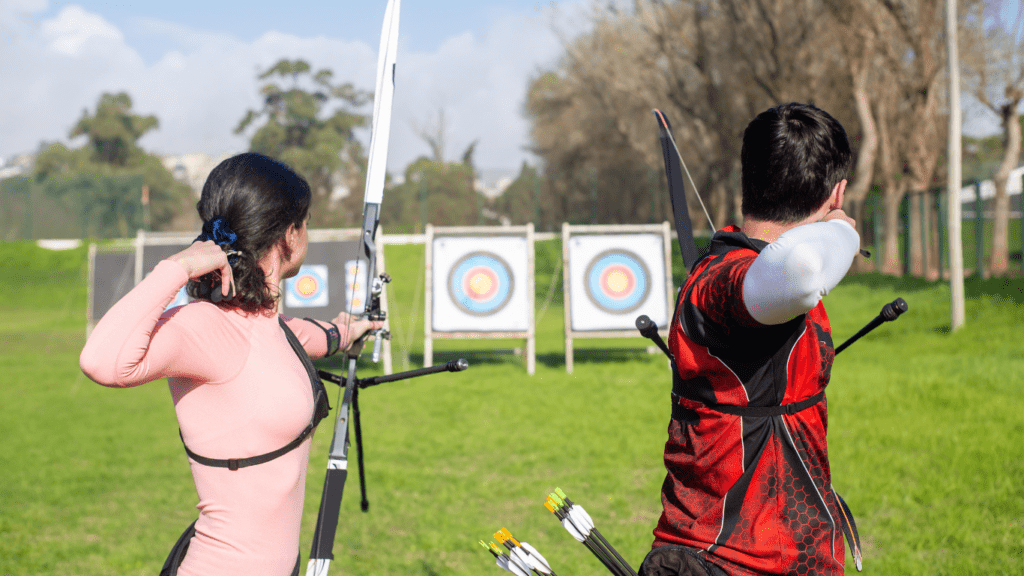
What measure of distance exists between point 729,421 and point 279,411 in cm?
88

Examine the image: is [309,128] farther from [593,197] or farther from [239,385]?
[239,385]

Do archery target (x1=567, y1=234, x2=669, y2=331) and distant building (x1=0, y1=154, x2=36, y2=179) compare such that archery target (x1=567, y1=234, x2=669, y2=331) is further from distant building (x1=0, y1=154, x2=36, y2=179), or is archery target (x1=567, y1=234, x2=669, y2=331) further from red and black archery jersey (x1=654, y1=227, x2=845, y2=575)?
distant building (x1=0, y1=154, x2=36, y2=179)

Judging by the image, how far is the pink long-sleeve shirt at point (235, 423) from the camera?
1491 mm

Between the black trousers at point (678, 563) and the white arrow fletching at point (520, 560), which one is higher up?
the black trousers at point (678, 563)

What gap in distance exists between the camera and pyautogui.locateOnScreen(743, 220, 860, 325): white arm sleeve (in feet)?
3.28

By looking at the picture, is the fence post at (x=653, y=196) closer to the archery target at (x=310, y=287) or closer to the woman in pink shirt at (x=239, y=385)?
the archery target at (x=310, y=287)

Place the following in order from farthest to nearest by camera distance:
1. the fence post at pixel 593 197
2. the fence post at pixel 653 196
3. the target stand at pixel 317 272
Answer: the fence post at pixel 593 197 < the fence post at pixel 653 196 < the target stand at pixel 317 272

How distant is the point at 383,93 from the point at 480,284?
7.82 metres

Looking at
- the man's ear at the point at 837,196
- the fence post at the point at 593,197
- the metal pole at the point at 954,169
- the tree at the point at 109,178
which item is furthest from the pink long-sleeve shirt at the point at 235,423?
the tree at the point at 109,178

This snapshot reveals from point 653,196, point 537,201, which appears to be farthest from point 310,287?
point 653,196

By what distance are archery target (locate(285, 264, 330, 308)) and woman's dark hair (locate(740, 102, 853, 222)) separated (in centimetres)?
924

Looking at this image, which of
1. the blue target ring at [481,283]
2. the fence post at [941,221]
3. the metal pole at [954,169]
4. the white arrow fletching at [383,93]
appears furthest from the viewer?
the fence post at [941,221]

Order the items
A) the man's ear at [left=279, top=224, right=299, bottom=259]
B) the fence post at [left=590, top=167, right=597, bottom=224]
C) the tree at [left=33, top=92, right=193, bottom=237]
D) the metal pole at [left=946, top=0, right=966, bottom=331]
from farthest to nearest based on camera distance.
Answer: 1. the tree at [left=33, top=92, right=193, bottom=237]
2. the fence post at [left=590, top=167, right=597, bottom=224]
3. the metal pole at [left=946, top=0, right=966, bottom=331]
4. the man's ear at [left=279, top=224, right=299, bottom=259]

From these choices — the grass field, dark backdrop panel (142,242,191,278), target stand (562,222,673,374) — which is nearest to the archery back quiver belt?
the grass field
